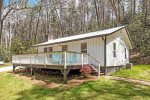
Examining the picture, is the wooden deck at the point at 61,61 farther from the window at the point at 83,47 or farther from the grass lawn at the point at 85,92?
the grass lawn at the point at 85,92

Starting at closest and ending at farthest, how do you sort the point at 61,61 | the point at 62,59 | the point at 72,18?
the point at 62,59 → the point at 61,61 → the point at 72,18

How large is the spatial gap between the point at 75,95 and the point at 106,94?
74.6 inches

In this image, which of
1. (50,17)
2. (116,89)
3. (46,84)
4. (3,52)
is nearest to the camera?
(116,89)

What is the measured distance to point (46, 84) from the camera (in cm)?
1742

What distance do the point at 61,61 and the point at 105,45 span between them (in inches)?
192

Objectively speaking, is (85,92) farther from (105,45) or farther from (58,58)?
(105,45)

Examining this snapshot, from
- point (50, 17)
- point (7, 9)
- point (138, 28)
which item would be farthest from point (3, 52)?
point (138, 28)

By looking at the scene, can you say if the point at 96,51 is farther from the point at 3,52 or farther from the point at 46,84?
the point at 3,52

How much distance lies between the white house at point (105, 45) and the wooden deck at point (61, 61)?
0.90 meters

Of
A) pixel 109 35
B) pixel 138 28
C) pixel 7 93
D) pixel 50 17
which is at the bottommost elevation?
pixel 7 93

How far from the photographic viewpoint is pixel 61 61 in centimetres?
1741

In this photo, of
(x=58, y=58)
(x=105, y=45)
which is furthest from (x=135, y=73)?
(x=58, y=58)

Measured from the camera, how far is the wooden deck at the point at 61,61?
56.4 ft

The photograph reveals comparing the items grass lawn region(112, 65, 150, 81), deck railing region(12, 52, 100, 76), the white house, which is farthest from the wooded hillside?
grass lawn region(112, 65, 150, 81)
